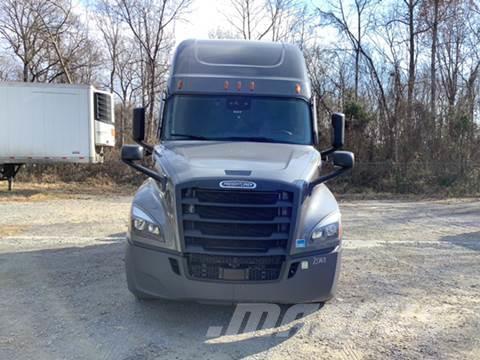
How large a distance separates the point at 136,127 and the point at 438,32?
83.3ft

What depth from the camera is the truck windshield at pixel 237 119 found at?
5.70 meters

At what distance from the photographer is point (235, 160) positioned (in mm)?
4629

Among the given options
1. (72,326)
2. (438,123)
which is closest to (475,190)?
(438,123)

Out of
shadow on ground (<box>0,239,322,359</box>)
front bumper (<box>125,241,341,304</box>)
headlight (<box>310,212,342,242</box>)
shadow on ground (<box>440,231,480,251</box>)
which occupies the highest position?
headlight (<box>310,212,342,242</box>)

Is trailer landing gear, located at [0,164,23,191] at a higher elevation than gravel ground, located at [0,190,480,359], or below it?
higher

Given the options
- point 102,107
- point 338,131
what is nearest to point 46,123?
point 102,107

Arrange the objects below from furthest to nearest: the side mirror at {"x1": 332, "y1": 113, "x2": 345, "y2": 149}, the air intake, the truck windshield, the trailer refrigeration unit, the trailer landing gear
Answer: the trailer landing gear → the air intake → the trailer refrigeration unit → the side mirror at {"x1": 332, "y1": 113, "x2": 345, "y2": 149} → the truck windshield

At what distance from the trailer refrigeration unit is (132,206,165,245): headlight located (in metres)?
13.0

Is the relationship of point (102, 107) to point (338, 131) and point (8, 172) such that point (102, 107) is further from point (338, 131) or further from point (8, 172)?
point (338, 131)

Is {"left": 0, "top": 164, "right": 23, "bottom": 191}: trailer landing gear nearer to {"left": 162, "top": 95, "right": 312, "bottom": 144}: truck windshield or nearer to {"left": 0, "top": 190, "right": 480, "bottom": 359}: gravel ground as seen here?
{"left": 0, "top": 190, "right": 480, "bottom": 359}: gravel ground

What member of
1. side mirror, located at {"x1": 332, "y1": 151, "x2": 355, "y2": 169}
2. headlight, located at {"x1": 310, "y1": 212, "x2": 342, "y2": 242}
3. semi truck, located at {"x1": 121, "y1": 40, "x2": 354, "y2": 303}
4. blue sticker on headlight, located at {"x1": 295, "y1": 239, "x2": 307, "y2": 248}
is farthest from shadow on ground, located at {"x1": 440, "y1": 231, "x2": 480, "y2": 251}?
blue sticker on headlight, located at {"x1": 295, "y1": 239, "x2": 307, "y2": 248}

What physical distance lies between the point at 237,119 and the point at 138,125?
1.41m

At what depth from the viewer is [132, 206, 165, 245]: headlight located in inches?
168

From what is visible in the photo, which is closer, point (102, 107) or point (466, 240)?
point (466, 240)
